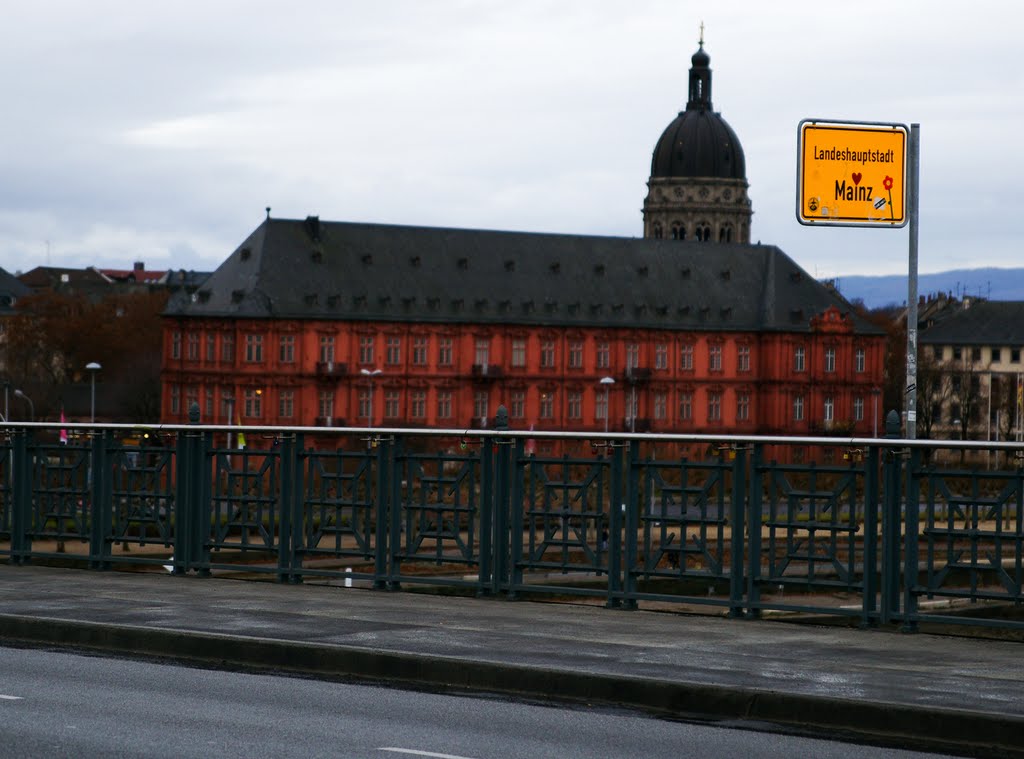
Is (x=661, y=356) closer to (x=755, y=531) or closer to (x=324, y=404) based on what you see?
(x=324, y=404)

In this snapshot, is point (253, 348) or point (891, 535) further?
point (253, 348)

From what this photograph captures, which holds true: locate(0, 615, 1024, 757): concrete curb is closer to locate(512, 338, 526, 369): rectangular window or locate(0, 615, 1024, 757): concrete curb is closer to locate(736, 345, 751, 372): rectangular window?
locate(512, 338, 526, 369): rectangular window

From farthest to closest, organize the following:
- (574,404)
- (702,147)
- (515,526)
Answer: (702,147) → (574,404) → (515,526)

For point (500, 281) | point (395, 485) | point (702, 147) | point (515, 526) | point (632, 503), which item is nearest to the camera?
point (632, 503)

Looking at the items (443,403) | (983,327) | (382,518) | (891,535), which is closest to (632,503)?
(891,535)

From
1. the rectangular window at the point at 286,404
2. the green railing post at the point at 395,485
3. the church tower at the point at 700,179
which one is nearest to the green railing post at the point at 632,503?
the green railing post at the point at 395,485

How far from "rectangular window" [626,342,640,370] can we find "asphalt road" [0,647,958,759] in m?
126

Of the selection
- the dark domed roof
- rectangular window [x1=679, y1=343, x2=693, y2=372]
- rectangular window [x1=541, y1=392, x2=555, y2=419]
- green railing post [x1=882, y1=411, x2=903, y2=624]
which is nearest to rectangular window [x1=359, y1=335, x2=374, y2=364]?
rectangular window [x1=541, y1=392, x2=555, y2=419]

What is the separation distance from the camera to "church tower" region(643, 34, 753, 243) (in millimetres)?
196625

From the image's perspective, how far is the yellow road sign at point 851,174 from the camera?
2095 centimetres

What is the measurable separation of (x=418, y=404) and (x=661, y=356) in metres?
18.6

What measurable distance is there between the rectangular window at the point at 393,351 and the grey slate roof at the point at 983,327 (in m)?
73.8

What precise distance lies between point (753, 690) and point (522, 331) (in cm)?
12505

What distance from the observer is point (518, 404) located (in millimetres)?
136125
